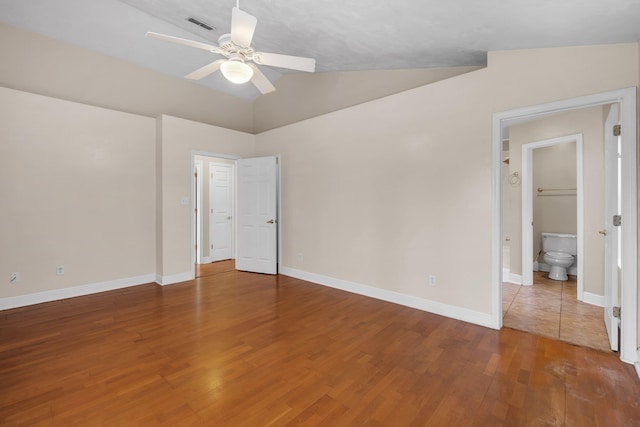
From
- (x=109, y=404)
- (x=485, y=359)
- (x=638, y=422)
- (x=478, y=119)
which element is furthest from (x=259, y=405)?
(x=478, y=119)

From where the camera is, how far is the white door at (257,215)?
16.6ft

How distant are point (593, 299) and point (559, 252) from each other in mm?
1516

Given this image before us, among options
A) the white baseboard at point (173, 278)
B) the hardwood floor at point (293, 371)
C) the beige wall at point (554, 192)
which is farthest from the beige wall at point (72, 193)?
the beige wall at point (554, 192)

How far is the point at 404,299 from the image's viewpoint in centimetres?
354

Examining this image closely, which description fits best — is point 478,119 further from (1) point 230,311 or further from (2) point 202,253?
(2) point 202,253

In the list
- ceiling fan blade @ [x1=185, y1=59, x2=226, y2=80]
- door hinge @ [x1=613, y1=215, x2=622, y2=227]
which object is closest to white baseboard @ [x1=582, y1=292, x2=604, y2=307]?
door hinge @ [x1=613, y1=215, x2=622, y2=227]

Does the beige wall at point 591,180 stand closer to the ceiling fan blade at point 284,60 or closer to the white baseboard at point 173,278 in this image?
the ceiling fan blade at point 284,60

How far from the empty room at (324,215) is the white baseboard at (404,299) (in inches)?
1.0

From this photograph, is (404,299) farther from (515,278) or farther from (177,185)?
(177,185)

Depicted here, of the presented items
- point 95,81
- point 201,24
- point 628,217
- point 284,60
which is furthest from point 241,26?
point 95,81

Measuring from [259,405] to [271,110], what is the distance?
16.5 ft

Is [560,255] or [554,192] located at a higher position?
[554,192]

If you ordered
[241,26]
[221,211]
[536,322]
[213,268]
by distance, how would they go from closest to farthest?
1. [241,26]
2. [536,322]
3. [213,268]
4. [221,211]

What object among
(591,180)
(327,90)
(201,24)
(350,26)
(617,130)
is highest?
(201,24)
